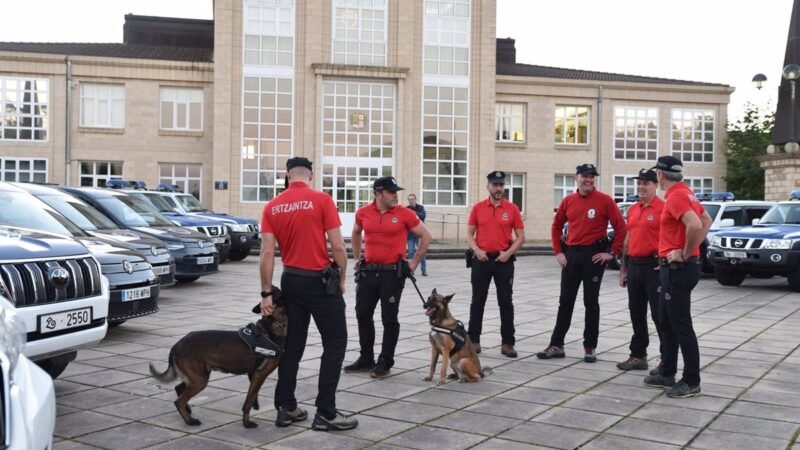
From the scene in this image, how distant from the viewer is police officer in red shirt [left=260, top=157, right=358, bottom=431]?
18.6ft

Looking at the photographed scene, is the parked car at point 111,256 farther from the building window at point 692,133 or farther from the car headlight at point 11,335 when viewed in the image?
the building window at point 692,133

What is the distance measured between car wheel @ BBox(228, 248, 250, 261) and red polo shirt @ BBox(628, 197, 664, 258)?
1543 cm

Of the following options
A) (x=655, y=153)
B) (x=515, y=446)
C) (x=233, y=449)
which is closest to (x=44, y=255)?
(x=233, y=449)

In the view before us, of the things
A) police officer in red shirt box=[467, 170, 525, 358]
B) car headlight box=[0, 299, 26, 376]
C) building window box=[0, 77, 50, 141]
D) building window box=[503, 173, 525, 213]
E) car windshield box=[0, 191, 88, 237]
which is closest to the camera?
car headlight box=[0, 299, 26, 376]

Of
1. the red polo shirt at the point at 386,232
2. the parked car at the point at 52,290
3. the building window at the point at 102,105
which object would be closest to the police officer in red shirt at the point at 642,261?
the red polo shirt at the point at 386,232

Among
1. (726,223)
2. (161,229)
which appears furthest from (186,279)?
(726,223)

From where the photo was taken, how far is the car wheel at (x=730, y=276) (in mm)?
17062

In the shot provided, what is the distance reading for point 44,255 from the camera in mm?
5766

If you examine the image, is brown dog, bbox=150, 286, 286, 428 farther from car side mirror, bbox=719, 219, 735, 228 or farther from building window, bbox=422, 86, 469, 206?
building window, bbox=422, 86, 469, 206

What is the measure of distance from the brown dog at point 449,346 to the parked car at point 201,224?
465 inches

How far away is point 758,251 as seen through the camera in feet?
52.1

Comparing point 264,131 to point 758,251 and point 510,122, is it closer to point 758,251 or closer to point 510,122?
point 510,122

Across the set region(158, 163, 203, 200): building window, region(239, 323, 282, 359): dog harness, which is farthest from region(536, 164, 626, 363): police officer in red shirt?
region(158, 163, 203, 200): building window

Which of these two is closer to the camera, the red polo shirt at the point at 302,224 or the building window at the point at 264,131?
the red polo shirt at the point at 302,224
